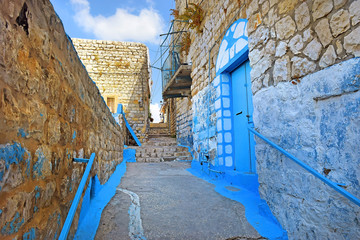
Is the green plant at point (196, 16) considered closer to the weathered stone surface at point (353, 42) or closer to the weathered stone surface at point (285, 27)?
the weathered stone surface at point (285, 27)

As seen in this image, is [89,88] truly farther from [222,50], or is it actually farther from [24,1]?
[222,50]

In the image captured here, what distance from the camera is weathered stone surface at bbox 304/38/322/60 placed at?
5.73 ft

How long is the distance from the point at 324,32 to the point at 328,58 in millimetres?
222

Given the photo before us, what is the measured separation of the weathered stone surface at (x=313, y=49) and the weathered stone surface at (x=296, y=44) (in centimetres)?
8

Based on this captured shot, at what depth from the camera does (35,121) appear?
40.6 inches

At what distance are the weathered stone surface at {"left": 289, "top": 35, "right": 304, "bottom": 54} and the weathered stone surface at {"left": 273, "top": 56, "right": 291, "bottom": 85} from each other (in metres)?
0.10

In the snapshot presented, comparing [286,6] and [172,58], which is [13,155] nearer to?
[286,6]

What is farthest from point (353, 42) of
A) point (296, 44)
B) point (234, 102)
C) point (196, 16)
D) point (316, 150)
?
point (196, 16)

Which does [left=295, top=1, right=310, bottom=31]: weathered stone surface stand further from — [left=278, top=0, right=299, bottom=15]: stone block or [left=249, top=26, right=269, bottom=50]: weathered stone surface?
[left=249, top=26, right=269, bottom=50]: weathered stone surface

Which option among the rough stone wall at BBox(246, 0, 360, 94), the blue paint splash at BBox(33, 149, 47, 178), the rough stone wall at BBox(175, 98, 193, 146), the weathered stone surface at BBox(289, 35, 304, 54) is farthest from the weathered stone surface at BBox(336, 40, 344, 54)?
the rough stone wall at BBox(175, 98, 193, 146)

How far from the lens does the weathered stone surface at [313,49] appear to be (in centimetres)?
175

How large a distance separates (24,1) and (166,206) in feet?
7.61

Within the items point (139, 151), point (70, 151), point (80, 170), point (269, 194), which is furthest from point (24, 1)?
point (139, 151)

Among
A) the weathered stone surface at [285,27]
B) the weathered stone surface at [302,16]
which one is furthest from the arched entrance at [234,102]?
the weathered stone surface at [302,16]
